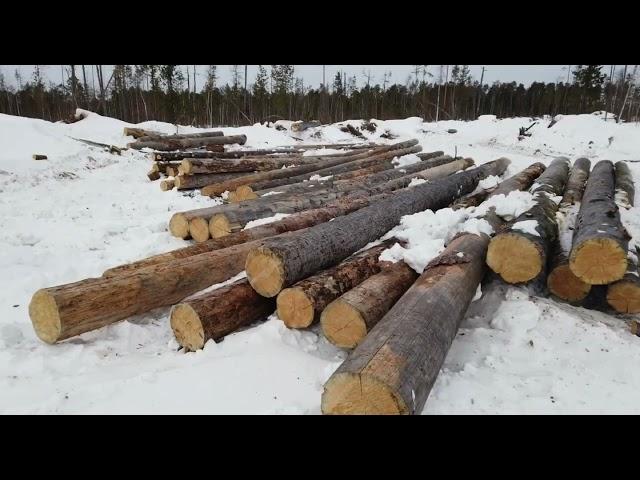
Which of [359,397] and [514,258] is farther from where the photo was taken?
[514,258]

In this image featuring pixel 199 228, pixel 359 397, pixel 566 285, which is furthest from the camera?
pixel 199 228

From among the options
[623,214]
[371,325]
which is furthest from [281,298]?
[623,214]

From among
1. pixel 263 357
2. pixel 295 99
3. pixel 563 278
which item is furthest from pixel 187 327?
pixel 295 99

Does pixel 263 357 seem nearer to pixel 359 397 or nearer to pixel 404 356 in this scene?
pixel 359 397

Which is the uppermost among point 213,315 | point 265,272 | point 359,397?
point 265,272

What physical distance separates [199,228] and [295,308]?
9.06 ft

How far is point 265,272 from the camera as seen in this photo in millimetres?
3527

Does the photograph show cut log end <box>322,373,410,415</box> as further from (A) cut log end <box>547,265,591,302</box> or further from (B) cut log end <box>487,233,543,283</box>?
(A) cut log end <box>547,265,591,302</box>

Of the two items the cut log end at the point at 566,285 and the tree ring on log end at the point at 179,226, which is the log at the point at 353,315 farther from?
the tree ring on log end at the point at 179,226

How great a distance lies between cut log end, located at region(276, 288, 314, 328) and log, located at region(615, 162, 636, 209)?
5667 millimetres

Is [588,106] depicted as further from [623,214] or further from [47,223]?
[47,223]

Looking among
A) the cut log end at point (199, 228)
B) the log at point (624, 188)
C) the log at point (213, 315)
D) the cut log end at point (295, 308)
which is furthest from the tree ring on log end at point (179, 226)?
the log at point (624, 188)

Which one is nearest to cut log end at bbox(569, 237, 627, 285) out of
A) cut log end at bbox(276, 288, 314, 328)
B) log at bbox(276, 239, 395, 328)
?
log at bbox(276, 239, 395, 328)

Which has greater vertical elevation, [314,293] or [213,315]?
[314,293]
